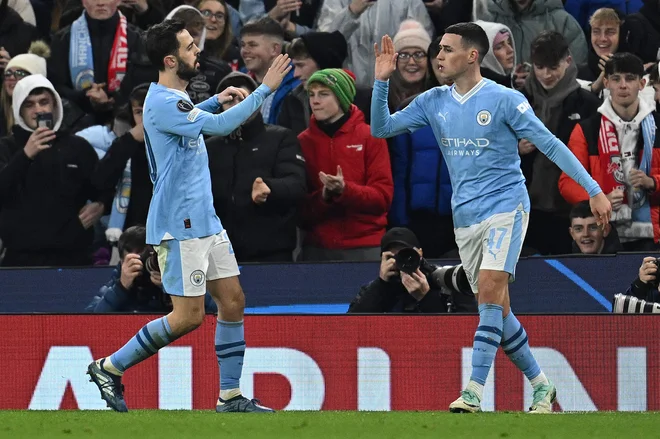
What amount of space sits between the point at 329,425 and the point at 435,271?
2.20m

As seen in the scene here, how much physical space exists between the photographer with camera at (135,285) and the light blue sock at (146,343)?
154 centimetres

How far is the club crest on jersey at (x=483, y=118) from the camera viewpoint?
8.44 m

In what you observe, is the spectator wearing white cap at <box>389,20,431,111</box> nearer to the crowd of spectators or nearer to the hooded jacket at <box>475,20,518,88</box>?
the crowd of spectators

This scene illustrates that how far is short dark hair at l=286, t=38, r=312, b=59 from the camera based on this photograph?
12.3 metres

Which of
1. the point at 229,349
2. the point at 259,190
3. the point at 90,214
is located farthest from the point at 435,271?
the point at 90,214

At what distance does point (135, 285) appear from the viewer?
1038 cm

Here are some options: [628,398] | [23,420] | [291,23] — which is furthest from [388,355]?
[291,23]

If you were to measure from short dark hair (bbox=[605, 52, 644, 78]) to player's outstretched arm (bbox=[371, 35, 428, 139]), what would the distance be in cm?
290

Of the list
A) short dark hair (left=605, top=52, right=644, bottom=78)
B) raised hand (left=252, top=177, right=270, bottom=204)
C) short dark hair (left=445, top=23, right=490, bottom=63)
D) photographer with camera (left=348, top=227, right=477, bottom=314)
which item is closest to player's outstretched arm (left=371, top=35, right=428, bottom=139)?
short dark hair (left=445, top=23, right=490, bottom=63)

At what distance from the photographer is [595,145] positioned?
36.9 feet

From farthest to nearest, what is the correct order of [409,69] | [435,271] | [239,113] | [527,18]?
[527,18] < [409,69] < [435,271] < [239,113]

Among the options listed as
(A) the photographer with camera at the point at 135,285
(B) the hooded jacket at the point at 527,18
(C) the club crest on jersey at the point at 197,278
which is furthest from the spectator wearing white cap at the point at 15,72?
(C) the club crest on jersey at the point at 197,278

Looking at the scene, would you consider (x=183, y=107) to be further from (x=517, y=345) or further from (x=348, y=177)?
(x=348, y=177)

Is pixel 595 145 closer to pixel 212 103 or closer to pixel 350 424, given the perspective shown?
pixel 212 103
